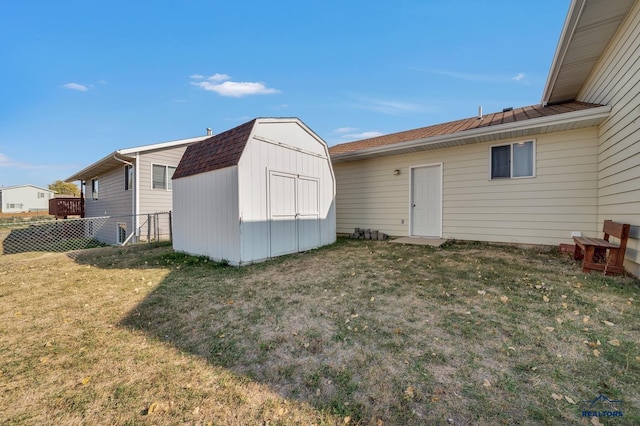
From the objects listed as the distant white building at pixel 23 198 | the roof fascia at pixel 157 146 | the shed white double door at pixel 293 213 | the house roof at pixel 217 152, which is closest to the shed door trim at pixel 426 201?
the shed white double door at pixel 293 213

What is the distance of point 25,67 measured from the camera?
33.5 ft

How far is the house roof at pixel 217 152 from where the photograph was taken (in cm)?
552

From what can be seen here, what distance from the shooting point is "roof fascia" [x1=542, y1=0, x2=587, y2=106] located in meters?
4.48

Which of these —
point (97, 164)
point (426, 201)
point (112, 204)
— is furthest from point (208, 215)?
point (112, 204)

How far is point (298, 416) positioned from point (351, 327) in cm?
125

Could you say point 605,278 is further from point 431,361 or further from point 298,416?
point 298,416

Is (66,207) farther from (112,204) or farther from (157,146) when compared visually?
(157,146)

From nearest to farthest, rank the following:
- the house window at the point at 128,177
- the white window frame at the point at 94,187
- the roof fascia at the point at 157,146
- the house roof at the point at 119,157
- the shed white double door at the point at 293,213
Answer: the shed white double door at the point at 293,213, the roof fascia at the point at 157,146, the house roof at the point at 119,157, the house window at the point at 128,177, the white window frame at the point at 94,187

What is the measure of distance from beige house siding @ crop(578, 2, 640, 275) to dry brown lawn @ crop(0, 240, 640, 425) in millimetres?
1191

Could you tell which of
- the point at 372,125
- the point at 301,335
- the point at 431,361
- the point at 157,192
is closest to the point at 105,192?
the point at 157,192

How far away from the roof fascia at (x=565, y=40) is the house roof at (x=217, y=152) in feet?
19.9

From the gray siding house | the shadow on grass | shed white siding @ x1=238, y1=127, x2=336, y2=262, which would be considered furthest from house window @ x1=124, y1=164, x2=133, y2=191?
shed white siding @ x1=238, y1=127, x2=336, y2=262

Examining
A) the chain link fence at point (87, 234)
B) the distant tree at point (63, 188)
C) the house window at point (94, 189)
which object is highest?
the distant tree at point (63, 188)

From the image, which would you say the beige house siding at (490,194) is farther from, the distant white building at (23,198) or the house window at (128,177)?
the distant white building at (23,198)
